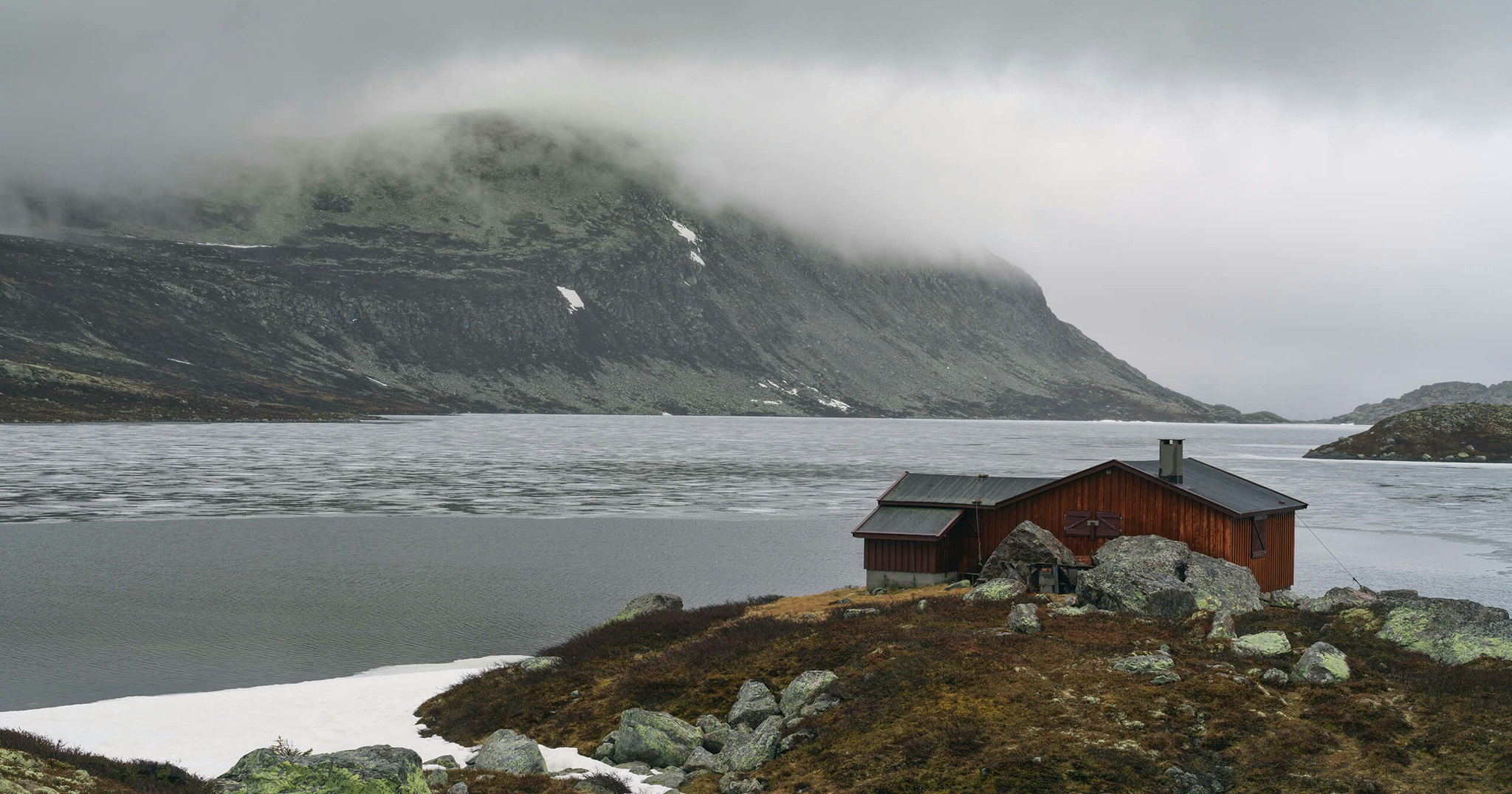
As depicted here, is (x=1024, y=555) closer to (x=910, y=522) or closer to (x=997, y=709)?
(x=910, y=522)

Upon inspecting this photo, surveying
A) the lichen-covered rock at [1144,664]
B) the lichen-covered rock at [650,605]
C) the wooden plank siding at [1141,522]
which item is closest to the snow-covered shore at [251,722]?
the lichen-covered rock at [650,605]

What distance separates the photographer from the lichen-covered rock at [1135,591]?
28.6 metres

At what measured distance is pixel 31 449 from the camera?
120 metres

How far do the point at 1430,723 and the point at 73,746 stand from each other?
26.4 m

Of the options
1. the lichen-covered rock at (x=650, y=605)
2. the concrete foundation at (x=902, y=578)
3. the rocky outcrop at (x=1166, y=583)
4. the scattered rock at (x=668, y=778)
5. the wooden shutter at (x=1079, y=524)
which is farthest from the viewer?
the concrete foundation at (x=902, y=578)

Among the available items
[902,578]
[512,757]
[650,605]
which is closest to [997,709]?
[512,757]

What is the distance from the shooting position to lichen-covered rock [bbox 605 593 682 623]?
3672 cm

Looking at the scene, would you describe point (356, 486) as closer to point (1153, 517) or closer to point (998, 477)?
point (998, 477)

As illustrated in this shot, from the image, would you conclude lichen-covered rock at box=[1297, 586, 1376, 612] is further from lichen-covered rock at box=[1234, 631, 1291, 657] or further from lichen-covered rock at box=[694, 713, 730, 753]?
lichen-covered rock at box=[694, 713, 730, 753]

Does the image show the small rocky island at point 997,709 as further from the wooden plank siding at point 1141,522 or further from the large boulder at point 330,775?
the wooden plank siding at point 1141,522

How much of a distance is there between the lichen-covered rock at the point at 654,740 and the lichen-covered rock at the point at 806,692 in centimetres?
208

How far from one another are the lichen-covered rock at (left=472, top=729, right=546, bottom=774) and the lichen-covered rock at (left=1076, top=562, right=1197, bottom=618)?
1704cm

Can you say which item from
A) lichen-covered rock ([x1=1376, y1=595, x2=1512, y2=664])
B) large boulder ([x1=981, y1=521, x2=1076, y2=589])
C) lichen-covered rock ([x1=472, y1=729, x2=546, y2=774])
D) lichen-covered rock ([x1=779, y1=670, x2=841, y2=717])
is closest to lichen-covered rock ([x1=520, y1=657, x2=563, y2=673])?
lichen-covered rock ([x1=472, y1=729, x2=546, y2=774])

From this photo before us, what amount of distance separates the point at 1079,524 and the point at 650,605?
15.9 metres
